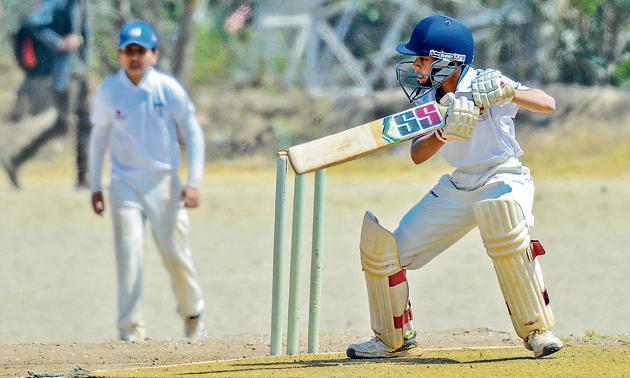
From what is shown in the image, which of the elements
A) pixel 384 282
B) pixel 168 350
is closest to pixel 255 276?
pixel 168 350

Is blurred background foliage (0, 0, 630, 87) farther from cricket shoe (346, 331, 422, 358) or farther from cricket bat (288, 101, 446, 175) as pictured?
cricket bat (288, 101, 446, 175)

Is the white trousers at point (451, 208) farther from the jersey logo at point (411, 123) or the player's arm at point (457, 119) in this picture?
the jersey logo at point (411, 123)

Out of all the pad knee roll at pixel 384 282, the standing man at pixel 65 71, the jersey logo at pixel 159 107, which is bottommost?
the pad knee roll at pixel 384 282

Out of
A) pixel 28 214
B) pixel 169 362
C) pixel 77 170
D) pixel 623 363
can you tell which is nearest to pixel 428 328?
pixel 169 362

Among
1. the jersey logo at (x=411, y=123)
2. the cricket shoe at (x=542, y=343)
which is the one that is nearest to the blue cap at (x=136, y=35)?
the jersey logo at (x=411, y=123)

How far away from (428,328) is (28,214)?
288 inches

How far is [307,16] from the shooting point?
22.6m

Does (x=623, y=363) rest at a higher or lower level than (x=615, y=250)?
lower

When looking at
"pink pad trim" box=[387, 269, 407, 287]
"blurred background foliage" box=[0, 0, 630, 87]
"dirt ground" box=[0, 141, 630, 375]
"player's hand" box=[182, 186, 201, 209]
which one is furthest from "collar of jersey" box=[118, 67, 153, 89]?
"blurred background foliage" box=[0, 0, 630, 87]

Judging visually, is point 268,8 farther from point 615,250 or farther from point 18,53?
point 615,250

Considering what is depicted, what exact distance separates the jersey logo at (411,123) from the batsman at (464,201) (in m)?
0.06

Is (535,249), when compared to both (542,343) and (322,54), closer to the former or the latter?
(542,343)

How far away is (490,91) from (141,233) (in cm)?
340

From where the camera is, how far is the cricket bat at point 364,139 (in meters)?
5.88
